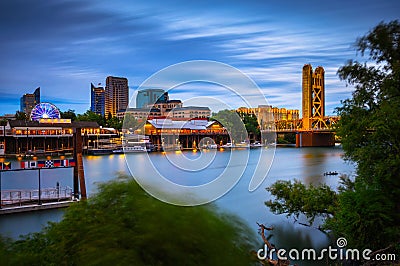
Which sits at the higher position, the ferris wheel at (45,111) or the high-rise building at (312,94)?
the high-rise building at (312,94)

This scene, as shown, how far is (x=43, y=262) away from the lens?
3275mm

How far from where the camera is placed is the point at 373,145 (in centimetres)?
881

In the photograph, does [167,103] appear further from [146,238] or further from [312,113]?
[312,113]

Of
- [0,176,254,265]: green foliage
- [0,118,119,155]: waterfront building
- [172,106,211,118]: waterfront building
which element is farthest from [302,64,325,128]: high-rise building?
[0,176,254,265]: green foliage

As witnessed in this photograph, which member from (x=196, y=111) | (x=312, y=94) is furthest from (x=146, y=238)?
(x=312, y=94)

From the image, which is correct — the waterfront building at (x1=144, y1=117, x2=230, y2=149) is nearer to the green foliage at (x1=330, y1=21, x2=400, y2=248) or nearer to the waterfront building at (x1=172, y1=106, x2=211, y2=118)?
the waterfront building at (x1=172, y1=106, x2=211, y2=118)

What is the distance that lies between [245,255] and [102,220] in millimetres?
1291

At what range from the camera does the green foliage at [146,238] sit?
2.56 metres

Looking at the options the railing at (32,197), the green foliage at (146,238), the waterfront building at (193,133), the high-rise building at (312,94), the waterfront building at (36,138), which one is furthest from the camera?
the high-rise building at (312,94)

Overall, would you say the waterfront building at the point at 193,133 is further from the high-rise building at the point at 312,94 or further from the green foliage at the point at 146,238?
the green foliage at the point at 146,238

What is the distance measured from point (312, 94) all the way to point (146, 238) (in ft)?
224

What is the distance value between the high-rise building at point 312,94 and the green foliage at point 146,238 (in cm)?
6289

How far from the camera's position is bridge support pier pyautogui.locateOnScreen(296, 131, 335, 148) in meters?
64.0

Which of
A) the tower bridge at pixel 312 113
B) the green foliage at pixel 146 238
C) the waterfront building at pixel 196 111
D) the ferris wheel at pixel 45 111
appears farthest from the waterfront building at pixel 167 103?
the tower bridge at pixel 312 113
